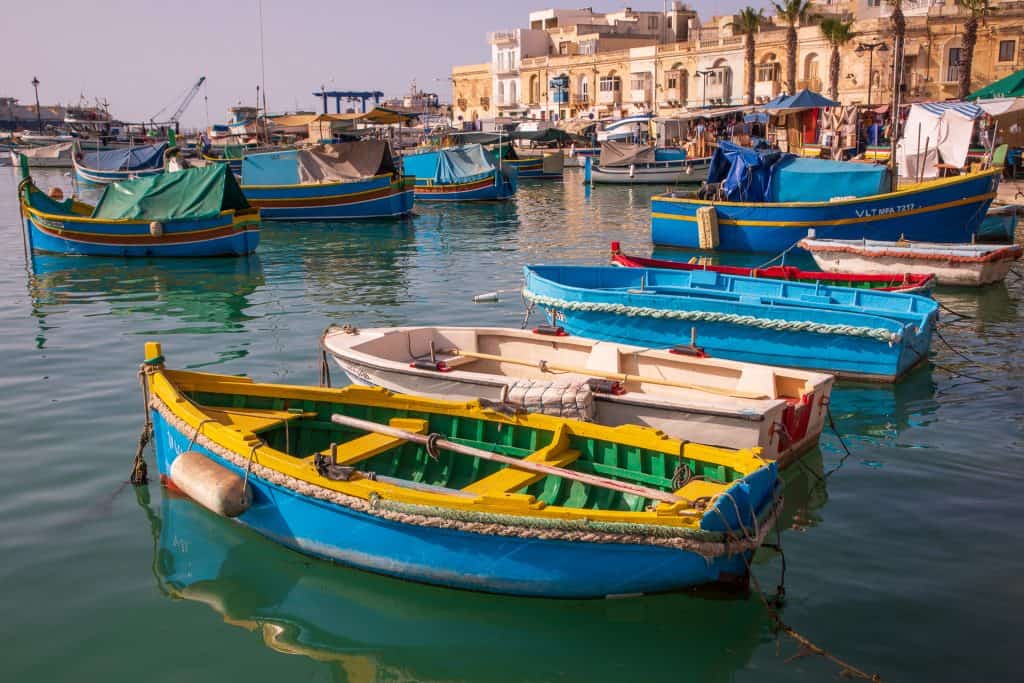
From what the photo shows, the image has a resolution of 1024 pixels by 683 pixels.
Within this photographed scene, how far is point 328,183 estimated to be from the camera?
35188mm

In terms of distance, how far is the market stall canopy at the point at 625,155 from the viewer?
51250 mm

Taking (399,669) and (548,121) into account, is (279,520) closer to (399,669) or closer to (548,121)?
(399,669)

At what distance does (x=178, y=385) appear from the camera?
9.29 meters

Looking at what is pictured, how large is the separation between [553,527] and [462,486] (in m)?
2.27

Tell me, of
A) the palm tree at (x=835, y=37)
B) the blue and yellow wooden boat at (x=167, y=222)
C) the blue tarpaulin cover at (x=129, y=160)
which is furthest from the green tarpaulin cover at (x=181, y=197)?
the palm tree at (x=835, y=37)

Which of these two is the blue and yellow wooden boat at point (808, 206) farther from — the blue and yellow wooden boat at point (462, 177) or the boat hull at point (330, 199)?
the blue and yellow wooden boat at point (462, 177)

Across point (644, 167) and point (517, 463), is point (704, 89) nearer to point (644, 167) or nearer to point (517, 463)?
point (644, 167)

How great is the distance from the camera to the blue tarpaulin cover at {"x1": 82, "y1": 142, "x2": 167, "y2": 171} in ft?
188

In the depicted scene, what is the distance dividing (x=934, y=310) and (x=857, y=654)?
8.39 meters

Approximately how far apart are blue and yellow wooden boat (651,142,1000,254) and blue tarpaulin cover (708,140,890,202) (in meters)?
0.03

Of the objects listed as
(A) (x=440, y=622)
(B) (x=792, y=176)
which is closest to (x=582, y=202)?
(B) (x=792, y=176)

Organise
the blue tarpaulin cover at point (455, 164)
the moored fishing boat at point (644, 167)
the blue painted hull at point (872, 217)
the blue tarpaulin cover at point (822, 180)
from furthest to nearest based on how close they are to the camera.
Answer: the moored fishing boat at point (644, 167) < the blue tarpaulin cover at point (455, 164) < the blue tarpaulin cover at point (822, 180) < the blue painted hull at point (872, 217)

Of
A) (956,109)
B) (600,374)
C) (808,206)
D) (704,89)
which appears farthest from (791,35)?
(600,374)

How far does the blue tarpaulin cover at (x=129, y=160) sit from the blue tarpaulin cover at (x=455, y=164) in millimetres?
22132
